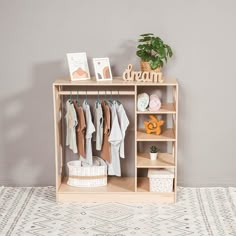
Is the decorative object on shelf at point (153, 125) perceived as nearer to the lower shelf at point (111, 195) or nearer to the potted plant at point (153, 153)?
the potted plant at point (153, 153)

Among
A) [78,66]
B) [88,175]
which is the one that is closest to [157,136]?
[88,175]

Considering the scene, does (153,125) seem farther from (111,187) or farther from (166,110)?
(111,187)

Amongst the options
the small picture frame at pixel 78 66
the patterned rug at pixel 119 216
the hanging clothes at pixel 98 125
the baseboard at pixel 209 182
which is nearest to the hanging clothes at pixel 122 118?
the hanging clothes at pixel 98 125

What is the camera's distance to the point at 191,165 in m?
4.42

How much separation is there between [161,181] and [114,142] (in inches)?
19.1

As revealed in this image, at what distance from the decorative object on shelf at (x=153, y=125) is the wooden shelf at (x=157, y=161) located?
227 millimetres

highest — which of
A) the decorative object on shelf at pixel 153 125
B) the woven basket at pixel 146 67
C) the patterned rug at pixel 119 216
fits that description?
the woven basket at pixel 146 67

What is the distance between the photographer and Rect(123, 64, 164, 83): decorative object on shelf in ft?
12.9

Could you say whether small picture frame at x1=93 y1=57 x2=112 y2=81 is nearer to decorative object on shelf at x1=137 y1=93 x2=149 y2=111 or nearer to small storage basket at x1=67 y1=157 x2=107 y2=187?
decorative object on shelf at x1=137 y1=93 x2=149 y2=111

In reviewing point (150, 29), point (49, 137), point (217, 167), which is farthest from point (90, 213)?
point (150, 29)

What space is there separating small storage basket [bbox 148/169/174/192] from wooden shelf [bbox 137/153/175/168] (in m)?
0.08

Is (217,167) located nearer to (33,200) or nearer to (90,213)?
(90,213)

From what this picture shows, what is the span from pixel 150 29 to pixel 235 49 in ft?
2.35

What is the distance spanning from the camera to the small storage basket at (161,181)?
13.4 feet
